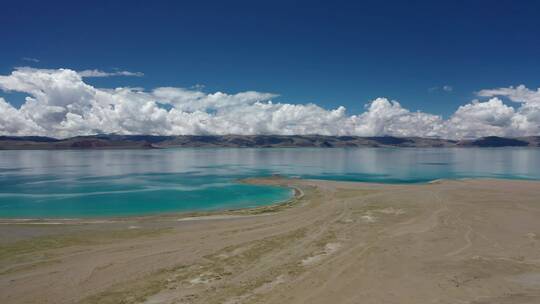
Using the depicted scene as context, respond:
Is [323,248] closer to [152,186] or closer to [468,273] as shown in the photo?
[468,273]

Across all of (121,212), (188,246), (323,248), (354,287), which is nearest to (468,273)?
(354,287)

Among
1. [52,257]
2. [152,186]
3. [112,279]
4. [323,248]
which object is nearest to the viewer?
[112,279]

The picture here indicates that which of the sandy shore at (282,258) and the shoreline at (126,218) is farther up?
the sandy shore at (282,258)

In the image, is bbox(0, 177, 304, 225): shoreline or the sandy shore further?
bbox(0, 177, 304, 225): shoreline

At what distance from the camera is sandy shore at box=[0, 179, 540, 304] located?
17828 millimetres

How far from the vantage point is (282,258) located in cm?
2322

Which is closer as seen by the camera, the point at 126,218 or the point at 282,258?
the point at 282,258

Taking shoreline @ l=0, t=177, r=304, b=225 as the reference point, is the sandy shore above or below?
above

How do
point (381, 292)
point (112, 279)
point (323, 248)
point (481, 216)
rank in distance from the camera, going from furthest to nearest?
1. point (481, 216)
2. point (323, 248)
3. point (112, 279)
4. point (381, 292)

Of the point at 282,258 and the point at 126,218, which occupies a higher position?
the point at 282,258

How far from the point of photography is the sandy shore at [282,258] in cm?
1783

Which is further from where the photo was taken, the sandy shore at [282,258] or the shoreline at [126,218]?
the shoreline at [126,218]

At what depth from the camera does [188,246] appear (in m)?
26.3

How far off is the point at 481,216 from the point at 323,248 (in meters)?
22.9
